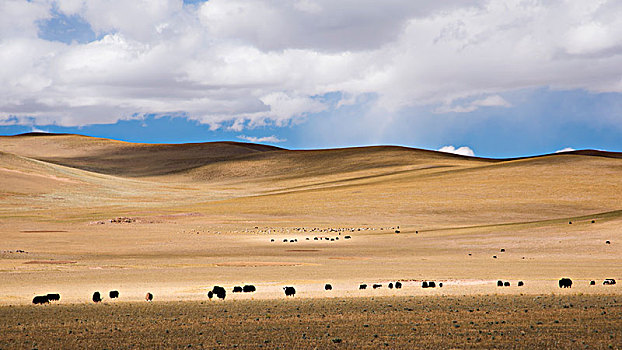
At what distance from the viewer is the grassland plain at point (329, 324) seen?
651 inches

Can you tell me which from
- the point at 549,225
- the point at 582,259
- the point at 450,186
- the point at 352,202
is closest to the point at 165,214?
the point at 352,202

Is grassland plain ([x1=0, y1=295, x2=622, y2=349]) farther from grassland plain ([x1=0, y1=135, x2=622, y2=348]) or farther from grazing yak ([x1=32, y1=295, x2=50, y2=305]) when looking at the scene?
grazing yak ([x1=32, y1=295, x2=50, y2=305])

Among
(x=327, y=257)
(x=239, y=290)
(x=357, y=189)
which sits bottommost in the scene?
(x=239, y=290)

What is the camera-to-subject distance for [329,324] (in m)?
19.2

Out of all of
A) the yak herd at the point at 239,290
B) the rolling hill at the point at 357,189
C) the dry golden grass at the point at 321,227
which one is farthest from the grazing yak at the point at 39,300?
the rolling hill at the point at 357,189

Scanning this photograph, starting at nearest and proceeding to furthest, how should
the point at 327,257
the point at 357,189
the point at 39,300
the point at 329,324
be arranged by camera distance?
the point at 329,324 → the point at 39,300 → the point at 327,257 → the point at 357,189

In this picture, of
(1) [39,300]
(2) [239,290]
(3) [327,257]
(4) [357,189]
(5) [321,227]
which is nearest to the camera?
(1) [39,300]

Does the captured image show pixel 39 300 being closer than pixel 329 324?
No

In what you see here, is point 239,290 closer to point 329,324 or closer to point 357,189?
point 329,324

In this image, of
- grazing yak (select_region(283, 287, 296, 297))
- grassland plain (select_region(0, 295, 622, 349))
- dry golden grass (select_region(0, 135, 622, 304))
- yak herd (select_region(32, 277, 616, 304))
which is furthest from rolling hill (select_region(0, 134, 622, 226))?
grassland plain (select_region(0, 295, 622, 349))

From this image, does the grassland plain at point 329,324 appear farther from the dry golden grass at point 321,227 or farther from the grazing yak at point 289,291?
the dry golden grass at point 321,227

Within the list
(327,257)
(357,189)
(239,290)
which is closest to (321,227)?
(327,257)

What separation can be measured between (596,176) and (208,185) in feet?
286

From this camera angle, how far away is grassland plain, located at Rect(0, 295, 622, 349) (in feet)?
54.3
